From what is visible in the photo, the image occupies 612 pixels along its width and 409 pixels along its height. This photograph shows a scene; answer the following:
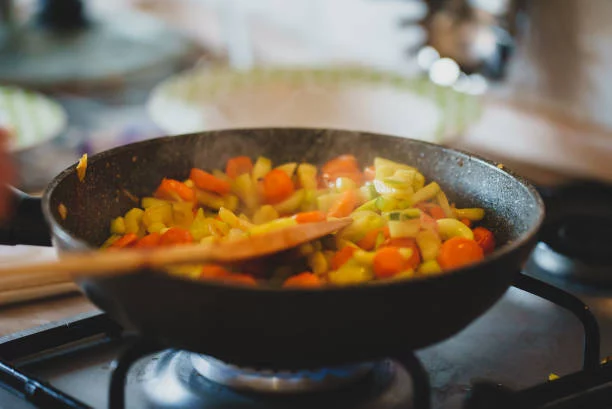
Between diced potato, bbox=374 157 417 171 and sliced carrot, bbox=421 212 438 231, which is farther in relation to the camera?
diced potato, bbox=374 157 417 171

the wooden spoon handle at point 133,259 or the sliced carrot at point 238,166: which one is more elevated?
the wooden spoon handle at point 133,259

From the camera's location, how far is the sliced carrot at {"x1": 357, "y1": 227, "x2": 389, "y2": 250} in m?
0.81

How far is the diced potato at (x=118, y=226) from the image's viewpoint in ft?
2.86

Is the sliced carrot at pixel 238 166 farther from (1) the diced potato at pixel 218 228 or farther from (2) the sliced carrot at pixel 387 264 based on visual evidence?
(2) the sliced carrot at pixel 387 264

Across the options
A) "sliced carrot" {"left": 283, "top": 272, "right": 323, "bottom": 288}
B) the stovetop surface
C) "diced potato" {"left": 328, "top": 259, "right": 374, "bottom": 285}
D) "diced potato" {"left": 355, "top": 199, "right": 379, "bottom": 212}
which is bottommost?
the stovetop surface

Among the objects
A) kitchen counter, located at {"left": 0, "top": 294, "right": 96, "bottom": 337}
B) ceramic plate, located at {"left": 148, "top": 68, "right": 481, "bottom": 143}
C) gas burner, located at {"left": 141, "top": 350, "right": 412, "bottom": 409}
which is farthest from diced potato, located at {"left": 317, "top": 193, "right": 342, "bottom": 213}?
ceramic plate, located at {"left": 148, "top": 68, "right": 481, "bottom": 143}

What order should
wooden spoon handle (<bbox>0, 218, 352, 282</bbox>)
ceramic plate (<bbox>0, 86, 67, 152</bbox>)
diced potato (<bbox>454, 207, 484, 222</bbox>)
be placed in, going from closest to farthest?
1. wooden spoon handle (<bbox>0, 218, 352, 282</bbox>)
2. diced potato (<bbox>454, 207, 484, 222</bbox>)
3. ceramic plate (<bbox>0, 86, 67, 152</bbox>)

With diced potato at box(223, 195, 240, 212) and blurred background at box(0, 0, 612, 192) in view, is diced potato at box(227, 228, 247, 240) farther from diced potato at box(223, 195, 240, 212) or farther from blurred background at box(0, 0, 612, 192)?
blurred background at box(0, 0, 612, 192)

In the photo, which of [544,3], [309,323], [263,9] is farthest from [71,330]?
[263,9]

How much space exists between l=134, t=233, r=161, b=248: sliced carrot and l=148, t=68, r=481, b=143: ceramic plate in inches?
26.5

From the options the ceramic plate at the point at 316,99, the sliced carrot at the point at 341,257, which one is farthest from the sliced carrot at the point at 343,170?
the ceramic plate at the point at 316,99

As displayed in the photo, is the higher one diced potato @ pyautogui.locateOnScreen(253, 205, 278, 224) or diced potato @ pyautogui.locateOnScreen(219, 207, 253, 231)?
diced potato @ pyautogui.locateOnScreen(219, 207, 253, 231)

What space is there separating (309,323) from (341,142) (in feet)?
1.54

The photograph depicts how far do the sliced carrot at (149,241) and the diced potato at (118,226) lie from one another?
56mm
